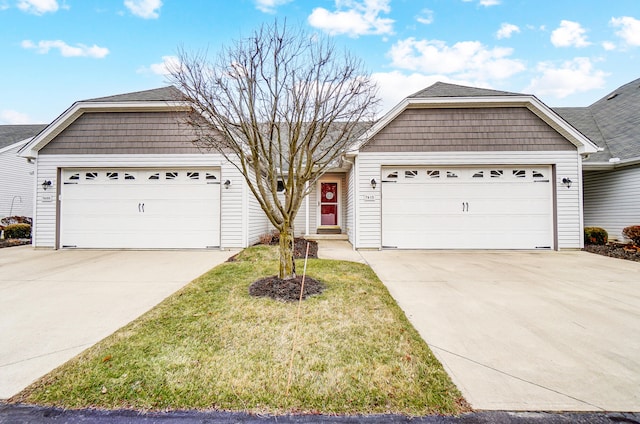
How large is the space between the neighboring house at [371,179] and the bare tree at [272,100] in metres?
4.03

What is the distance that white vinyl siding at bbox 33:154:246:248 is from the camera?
860 centimetres

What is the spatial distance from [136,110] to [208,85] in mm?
5737

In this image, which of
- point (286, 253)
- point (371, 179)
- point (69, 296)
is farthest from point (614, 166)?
point (69, 296)

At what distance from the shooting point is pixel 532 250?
27.8 feet

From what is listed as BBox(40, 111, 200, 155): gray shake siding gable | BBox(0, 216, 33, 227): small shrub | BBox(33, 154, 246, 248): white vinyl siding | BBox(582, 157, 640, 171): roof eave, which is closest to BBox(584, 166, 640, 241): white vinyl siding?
BBox(582, 157, 640, 171): roof eave

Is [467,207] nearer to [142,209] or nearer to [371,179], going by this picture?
[371,179]

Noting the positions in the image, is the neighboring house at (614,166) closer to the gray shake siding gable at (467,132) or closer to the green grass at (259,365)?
the gray shake siding gable at (467,132)

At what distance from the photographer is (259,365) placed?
242 centimetres

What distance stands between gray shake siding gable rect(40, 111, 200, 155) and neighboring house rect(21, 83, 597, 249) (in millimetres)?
31

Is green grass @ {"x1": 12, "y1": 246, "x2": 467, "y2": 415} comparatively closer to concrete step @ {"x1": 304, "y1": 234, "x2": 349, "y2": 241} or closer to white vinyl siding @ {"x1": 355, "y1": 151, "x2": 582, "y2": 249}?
white vinyl siding @ {"x1": 355, "y1": 151, "x2": 582, "y2": 249}

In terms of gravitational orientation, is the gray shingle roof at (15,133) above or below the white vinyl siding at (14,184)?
above

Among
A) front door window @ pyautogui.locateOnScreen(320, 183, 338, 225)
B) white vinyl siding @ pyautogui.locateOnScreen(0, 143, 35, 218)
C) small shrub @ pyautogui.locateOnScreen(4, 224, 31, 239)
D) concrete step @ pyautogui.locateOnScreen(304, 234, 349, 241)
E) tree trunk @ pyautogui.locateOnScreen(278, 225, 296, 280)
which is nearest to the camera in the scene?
tree trunk @ pyautogui.locateOnScreen(278, 225, 296, 280)

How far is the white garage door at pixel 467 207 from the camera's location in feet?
28.0

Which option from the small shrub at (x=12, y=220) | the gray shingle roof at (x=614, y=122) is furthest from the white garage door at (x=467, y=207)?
the small shrub at (x=12, y=220)
